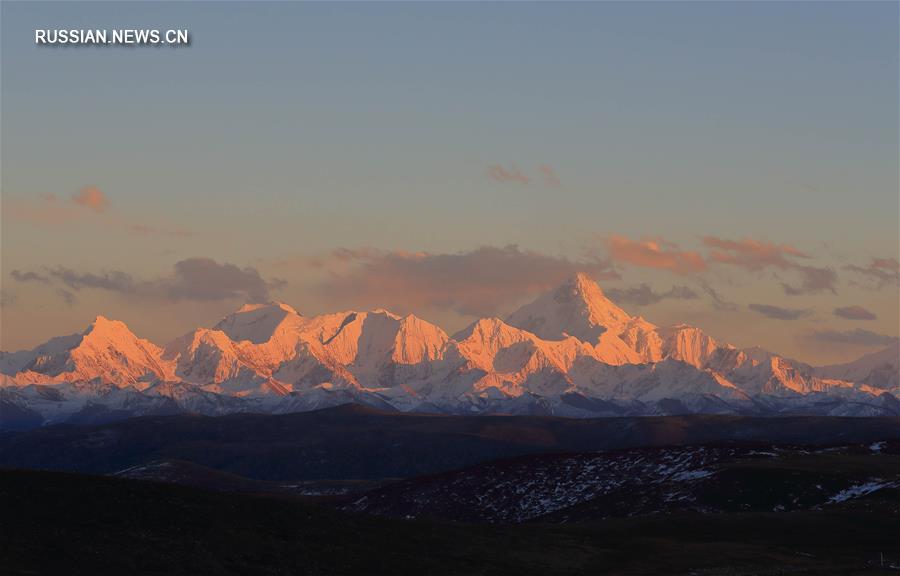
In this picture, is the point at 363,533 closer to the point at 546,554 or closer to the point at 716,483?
the point at 546,554

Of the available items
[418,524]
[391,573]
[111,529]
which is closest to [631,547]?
[418,524]

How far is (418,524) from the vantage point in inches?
5103

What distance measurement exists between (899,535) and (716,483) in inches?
2103

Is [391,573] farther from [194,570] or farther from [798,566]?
[798,566]

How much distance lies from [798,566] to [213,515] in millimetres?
45732

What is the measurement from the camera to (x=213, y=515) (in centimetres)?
11575

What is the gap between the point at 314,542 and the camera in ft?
377

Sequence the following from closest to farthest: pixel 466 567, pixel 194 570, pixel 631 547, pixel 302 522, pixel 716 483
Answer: pixel 194 570 → pixel 466 567 → pixel 302 522 → pixel 631 547 → pixel 716 483

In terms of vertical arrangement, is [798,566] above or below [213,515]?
below

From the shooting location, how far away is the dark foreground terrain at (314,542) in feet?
337

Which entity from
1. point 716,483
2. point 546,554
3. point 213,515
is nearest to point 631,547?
point 546,554

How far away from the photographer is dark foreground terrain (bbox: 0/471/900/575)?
10262 centimetres

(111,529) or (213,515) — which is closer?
(111,529)

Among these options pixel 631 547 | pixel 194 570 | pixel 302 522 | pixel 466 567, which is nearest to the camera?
pixel 194 570
